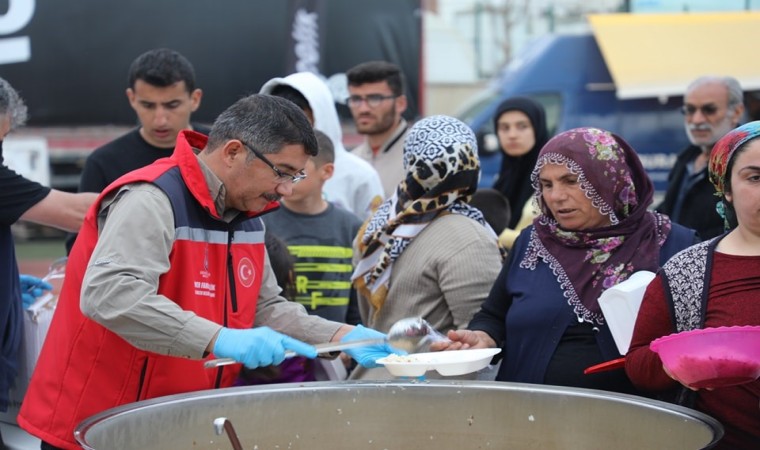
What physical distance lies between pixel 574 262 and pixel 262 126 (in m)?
0.94

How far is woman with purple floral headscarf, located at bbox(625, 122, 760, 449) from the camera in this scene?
8.03 ft

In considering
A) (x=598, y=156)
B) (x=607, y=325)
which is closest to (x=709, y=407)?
(x=607, y=325)

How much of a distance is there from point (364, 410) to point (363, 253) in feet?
3.31

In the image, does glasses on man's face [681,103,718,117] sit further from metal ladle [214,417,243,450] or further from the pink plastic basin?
metal ladle [214,417,243,450]

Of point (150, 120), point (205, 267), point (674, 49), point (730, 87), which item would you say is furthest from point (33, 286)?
point (674, 49)

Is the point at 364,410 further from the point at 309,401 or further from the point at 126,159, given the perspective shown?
the point at 126,159

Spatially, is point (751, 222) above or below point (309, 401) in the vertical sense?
above

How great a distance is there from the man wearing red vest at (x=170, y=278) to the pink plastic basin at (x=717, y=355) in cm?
85

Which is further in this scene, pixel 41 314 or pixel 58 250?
pixel 58 250

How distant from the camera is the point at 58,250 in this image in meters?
12.9

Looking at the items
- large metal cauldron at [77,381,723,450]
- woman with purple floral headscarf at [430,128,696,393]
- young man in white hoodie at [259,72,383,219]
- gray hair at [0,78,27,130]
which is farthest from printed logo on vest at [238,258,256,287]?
young man in white hoodie at [259,72,383,219]

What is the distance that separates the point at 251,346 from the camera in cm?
247

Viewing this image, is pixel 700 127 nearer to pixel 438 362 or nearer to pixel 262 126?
pixel 438 362

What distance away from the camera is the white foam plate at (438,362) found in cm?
266
